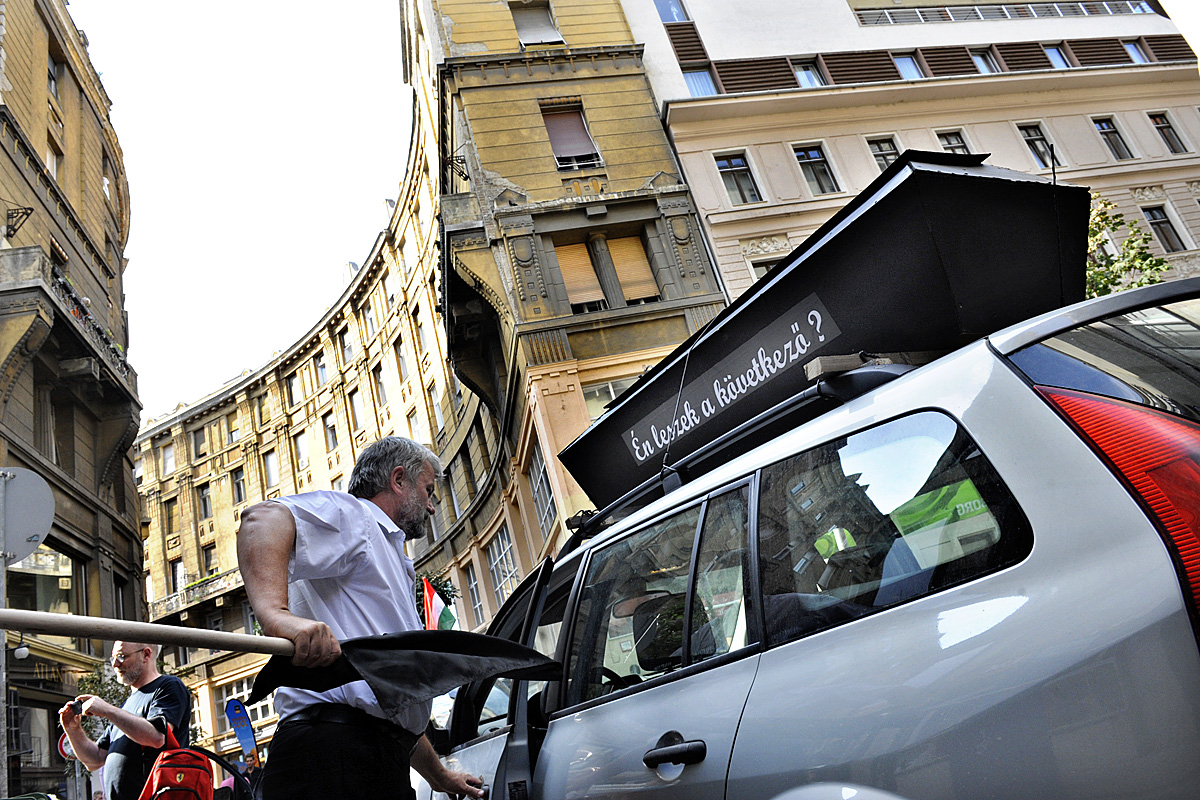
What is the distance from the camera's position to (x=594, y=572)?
3.10 meters

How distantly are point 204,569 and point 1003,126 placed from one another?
4023 cm

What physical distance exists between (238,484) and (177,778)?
140 ft

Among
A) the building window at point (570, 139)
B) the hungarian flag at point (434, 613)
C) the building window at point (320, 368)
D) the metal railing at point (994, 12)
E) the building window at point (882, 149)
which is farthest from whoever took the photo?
the building window at point (320, 368)

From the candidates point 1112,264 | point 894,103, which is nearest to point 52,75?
point 894,103

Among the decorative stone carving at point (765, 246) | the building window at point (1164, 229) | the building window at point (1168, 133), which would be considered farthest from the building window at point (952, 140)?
the building window at point (1168, 133)

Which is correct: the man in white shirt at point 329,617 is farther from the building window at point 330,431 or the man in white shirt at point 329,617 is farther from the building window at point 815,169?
the building window at point 330,431

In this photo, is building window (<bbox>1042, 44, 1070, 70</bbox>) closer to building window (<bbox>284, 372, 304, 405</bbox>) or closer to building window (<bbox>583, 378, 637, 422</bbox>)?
building window (<bbox>583, 378, 637, 422</bbox>)

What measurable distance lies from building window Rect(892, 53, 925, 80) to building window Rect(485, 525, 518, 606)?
16.3 metres

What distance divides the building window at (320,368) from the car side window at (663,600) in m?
38.7

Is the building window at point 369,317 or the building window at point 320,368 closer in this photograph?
the building window at point 369,317

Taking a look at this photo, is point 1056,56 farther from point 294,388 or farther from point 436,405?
point 294,388

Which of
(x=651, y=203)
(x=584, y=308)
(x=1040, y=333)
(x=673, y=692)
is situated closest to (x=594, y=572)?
(x=673, y=692)

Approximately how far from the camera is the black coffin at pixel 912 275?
2.77 meters

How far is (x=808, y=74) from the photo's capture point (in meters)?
22.3
